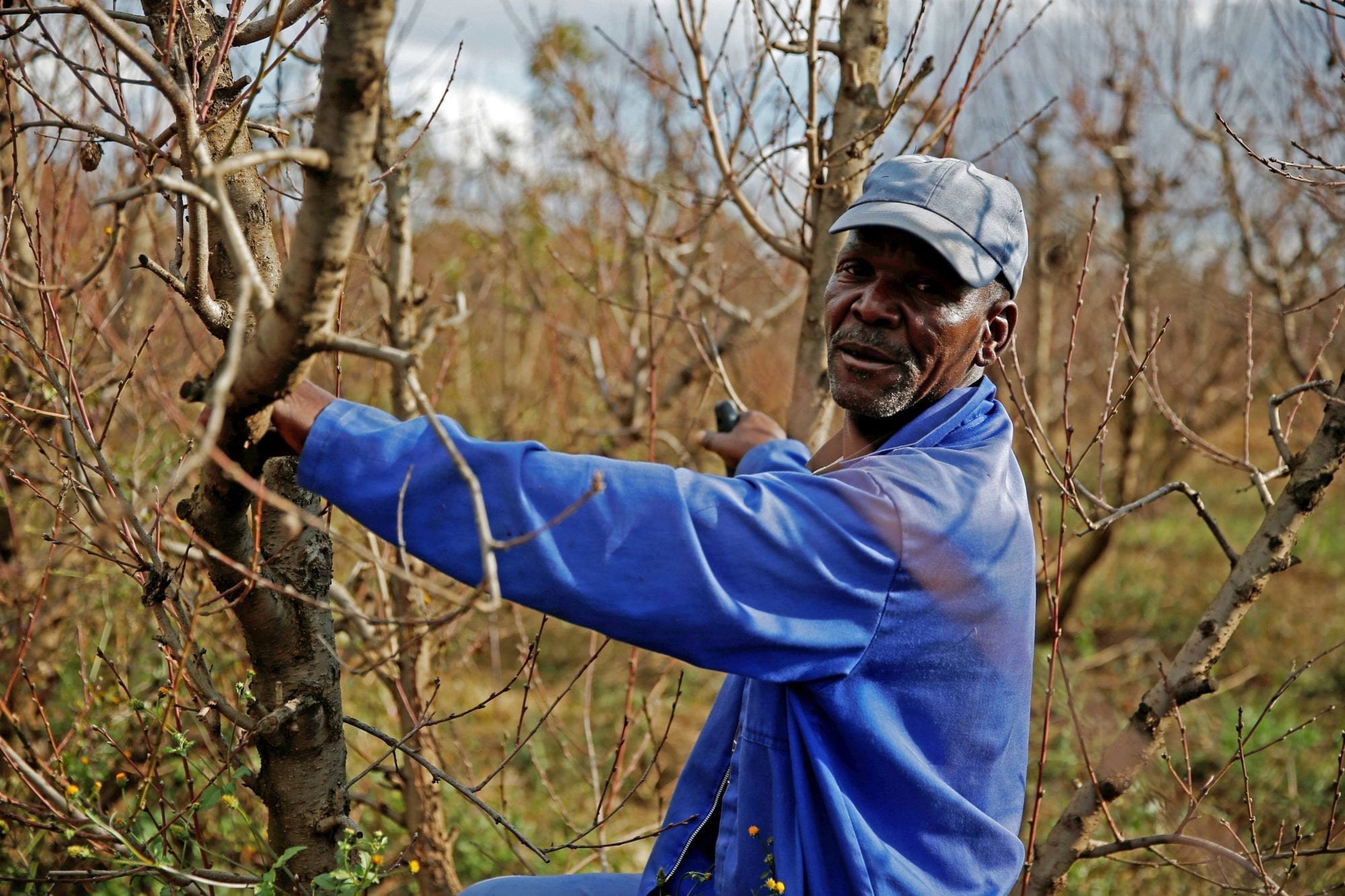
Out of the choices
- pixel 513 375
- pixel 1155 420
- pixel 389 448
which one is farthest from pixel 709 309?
pixel 1155 420

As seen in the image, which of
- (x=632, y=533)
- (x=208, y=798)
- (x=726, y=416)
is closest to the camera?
(x=632, y=533)

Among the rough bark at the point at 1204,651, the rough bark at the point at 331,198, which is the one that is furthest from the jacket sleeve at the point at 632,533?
the rough bark at the point at 1204,651

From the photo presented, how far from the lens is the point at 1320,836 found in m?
5.03

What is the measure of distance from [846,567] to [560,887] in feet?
3.68

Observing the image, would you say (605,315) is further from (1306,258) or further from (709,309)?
(1306,258)

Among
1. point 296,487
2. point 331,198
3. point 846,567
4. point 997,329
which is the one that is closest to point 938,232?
point 997,329

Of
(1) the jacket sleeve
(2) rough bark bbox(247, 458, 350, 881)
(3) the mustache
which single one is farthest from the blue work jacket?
(2) rough bark bbox(247, 458, 350, 881)

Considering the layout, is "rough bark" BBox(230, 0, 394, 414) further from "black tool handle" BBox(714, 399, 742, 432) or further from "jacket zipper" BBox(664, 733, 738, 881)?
"black tool handle" BBox(714, 399, 742, 432)

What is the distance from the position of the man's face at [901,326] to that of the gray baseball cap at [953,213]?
48mm

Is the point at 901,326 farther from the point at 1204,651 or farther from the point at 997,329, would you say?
the point at 1204,651

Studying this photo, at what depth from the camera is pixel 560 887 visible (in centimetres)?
227

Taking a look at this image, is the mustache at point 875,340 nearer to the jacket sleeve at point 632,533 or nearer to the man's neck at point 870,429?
the man's neck at point 870,429

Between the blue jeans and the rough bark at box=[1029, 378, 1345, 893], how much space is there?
1088mm

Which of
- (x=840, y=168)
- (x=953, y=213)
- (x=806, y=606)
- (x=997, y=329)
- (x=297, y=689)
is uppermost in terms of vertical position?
(x=840, y=168)
